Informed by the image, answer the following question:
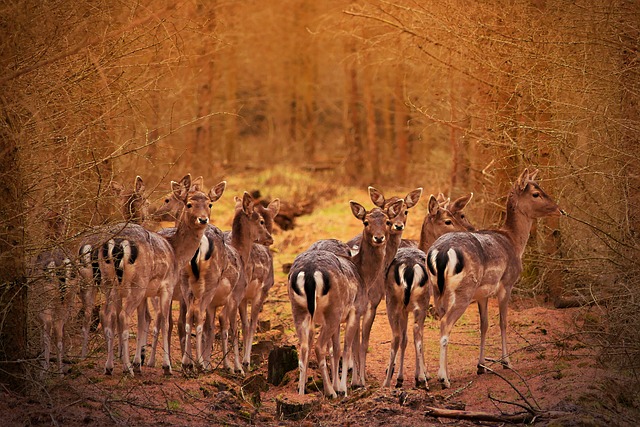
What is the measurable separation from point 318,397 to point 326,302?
3.58ft

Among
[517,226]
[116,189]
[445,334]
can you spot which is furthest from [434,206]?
[116,189]

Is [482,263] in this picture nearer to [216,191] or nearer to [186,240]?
[186,240]

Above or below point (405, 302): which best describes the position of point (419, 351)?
below

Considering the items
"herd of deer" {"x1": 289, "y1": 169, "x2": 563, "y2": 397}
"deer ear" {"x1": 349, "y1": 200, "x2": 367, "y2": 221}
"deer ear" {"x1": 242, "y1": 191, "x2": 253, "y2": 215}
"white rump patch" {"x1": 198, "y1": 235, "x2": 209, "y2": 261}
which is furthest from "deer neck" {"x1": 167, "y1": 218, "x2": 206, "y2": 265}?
"deer ear" {"x1": 349, "y1": 200, "x2": 367, "y2": 221}

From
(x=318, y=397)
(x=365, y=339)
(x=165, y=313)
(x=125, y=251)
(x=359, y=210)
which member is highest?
(x=359, y=210)

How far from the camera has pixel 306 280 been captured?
10.4 metres

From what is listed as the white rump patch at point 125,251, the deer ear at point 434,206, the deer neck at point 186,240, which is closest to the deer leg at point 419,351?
→ the deer ear at point 434,206

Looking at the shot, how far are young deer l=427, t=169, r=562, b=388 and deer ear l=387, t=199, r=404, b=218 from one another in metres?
0.79

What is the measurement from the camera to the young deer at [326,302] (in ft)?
34.0

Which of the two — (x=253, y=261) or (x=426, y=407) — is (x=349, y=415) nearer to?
(x=426, y=407)

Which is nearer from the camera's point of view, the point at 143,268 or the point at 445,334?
the point at 143,268

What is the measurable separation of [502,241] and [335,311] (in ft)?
9.82

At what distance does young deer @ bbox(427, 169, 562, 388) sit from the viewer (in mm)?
11062

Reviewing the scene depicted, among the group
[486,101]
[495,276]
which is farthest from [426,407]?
[486,101]
